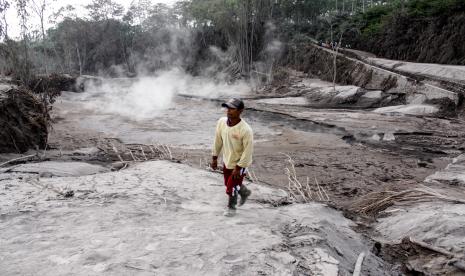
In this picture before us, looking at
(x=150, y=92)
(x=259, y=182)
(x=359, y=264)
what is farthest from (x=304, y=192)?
(x=150, y=92)

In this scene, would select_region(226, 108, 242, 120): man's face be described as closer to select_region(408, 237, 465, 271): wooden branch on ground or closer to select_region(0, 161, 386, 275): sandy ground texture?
select_region(0, 161, 386, 275): sandy ground texture

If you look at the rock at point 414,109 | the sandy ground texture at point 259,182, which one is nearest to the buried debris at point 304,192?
the sandy ground texture at point 259,182

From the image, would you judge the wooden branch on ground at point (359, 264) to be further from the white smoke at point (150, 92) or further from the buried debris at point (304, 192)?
the white smoke at point (150, 92)

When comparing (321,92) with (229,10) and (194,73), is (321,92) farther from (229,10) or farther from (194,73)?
(194,73)

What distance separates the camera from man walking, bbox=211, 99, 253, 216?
411cm

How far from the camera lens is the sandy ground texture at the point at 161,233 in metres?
3.13

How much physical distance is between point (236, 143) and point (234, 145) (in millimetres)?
32

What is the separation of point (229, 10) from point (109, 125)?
1774 cm

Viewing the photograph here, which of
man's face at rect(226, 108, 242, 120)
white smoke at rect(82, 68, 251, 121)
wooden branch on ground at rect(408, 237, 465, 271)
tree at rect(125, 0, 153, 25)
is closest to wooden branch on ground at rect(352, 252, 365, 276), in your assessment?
wooden branch on ground at rect(408, 237, 465, 271)

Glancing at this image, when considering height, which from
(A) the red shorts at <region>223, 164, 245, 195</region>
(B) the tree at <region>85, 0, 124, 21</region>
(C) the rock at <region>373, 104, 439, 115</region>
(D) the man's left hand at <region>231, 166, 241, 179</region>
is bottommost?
(C) the rock at <region>373, 104, 439, 115</region>

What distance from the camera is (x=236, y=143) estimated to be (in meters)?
4.20

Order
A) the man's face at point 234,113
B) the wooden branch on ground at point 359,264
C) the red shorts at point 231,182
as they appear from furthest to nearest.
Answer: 1. the red shorts at point 231,182
2. the man's face at point 234,113
3. the wooden branch on ground at point 359,264

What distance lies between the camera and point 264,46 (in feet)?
105

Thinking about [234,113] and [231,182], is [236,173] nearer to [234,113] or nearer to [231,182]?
[231,182]
